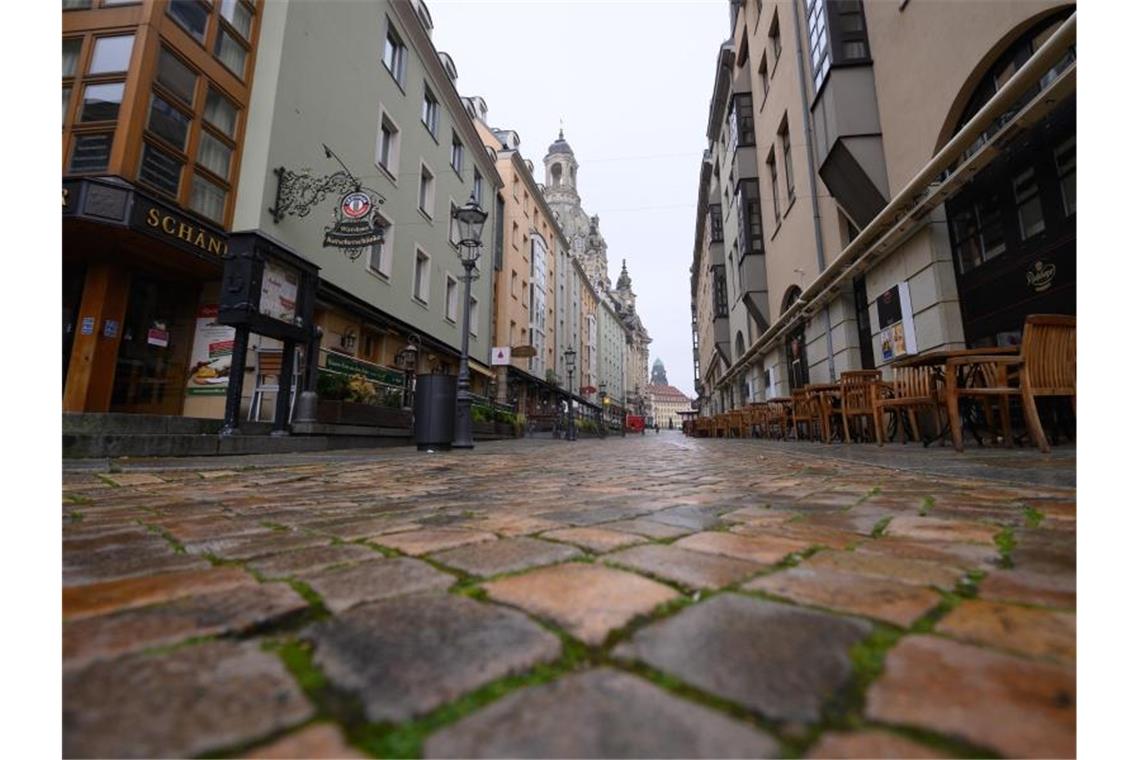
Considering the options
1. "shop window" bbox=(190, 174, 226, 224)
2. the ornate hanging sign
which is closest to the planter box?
the ornate hanging sign

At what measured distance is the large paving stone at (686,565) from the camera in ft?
3.93

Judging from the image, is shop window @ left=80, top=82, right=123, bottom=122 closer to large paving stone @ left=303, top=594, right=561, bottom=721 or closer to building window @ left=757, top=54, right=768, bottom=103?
large paving stone @ left=303, top=594, right=561, bottom=721

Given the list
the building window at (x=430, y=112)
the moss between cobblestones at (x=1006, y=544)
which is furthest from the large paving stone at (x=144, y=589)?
the building window at (x=430, y=112)

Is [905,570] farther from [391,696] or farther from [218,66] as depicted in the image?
[218,66]

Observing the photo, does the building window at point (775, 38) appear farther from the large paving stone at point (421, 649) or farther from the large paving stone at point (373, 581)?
the large paving stone at point (421, 649)

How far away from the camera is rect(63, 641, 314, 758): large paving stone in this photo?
593mm

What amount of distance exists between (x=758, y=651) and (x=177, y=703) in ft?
2.76

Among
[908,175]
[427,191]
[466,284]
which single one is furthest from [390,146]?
[908,175]

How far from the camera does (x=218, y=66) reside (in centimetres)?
1004

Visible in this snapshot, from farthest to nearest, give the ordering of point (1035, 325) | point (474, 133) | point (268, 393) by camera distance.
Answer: point (474, 133) → point (268, 393) → point (1035, 325)

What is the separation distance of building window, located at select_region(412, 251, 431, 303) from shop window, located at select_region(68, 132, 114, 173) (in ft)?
25.5

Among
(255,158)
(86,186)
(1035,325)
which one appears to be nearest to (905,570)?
(1035,325)

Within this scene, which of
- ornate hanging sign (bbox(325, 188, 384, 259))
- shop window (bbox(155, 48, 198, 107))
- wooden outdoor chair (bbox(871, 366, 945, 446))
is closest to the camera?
wooden outdoor chair (bbox(871, 366, 945, 446))

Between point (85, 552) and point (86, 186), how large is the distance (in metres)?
9.82
